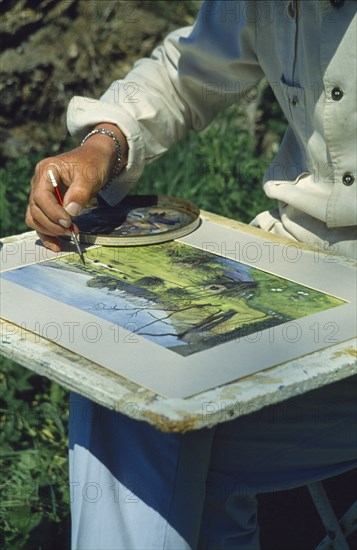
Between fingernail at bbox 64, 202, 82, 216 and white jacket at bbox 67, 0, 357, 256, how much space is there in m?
0.25

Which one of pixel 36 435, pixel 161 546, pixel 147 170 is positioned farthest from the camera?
pixel 147 170

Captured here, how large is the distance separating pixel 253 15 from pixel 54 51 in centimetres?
237

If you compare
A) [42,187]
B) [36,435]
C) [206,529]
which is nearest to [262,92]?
[36,435]

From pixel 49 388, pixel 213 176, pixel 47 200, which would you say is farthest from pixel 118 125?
pixel 213 176

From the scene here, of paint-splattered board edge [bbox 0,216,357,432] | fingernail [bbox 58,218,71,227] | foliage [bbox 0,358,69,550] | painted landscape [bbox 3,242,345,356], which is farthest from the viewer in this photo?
foliage [bbox 0,358,69,550]

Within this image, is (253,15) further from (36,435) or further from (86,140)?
(36,435)

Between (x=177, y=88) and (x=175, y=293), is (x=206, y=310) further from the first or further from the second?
(x=177, y=88)

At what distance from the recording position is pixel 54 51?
4453mm

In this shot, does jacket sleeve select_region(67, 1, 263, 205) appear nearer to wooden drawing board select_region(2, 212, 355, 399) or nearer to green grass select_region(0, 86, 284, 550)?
wooden drawing board select_region(2, 212, 355, 399)

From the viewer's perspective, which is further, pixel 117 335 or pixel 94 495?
pixel 94 495

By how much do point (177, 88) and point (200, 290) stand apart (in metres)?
0.79

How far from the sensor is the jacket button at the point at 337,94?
6.55 feet

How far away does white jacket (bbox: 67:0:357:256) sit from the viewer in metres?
2.01

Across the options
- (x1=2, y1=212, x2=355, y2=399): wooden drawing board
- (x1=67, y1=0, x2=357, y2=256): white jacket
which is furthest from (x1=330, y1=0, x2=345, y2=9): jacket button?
(x1=2, y1=212, x2=355, y2=399): wooden drawing board
